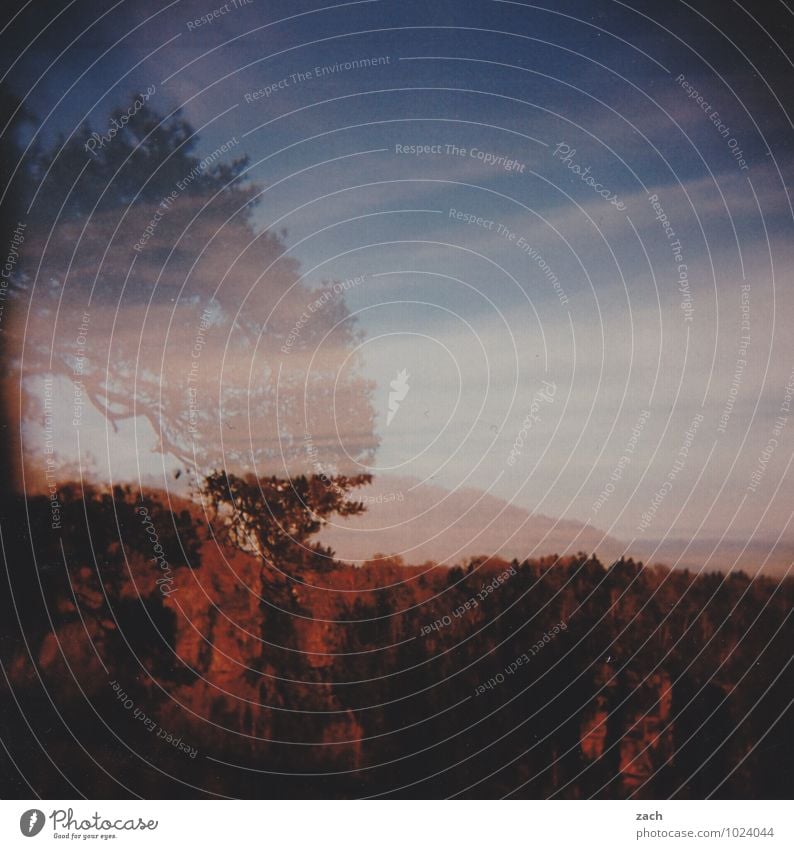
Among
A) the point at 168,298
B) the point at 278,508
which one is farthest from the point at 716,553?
the point at 168,298

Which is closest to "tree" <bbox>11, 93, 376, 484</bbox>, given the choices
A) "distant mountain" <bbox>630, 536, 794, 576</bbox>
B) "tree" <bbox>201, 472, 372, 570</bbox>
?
"tree" <bbox>201, 472, 372, 570</bbox>

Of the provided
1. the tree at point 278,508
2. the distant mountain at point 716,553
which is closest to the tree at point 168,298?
the tree at point 278,508

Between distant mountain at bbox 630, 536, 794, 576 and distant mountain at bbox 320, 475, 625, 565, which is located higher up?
distant mountain at bbox 320, 475, 625, 565

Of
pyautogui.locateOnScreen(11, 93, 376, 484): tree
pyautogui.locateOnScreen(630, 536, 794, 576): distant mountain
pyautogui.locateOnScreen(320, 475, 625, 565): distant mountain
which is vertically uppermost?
pyautogui.locateOnScreen(11, 93, 376, 484): tree

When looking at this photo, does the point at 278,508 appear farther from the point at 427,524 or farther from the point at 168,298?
the point at 168,298

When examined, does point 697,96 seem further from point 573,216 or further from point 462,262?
point 462,262

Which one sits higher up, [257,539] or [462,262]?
[462,262]

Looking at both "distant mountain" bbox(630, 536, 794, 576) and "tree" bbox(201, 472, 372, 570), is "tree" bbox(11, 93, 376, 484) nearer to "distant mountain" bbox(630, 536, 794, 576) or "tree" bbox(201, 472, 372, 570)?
"tree" bbox(201, 472, 372, 570)

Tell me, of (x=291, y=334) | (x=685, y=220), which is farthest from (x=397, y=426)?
(x=685, y=220)
